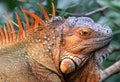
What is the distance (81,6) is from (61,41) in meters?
1.48

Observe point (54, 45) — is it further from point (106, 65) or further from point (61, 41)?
point (106, 65)

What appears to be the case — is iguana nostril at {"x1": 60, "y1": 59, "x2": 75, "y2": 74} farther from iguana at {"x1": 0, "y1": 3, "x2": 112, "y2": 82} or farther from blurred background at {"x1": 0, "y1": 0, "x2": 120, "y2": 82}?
blurred background at {"x1": 0, "y1": 0, "x2": 120, "y2": 82}

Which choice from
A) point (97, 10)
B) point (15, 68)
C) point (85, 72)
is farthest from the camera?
point (97, 10)

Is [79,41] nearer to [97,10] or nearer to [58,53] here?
[58,53]

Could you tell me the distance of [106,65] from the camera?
534 centimetres

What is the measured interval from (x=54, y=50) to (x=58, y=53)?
0.04 meters

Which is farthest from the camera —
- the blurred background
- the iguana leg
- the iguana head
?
the blurred background

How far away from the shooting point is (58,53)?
12.6ft

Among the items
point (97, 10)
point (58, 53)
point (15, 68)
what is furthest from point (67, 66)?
point (97, 10)

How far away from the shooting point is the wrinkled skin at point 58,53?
378cm

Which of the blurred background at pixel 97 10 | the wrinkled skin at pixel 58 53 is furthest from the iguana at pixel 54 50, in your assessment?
the blurred background at pixel 97 10

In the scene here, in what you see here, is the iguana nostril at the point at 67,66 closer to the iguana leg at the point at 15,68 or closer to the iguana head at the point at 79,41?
the iguana head at the point at 79,41

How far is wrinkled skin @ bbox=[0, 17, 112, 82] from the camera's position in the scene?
378 centimetres

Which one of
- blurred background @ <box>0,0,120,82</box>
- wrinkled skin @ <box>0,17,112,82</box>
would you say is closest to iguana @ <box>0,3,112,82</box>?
wrinkled skin @ <box>0,17,112,82</box>
